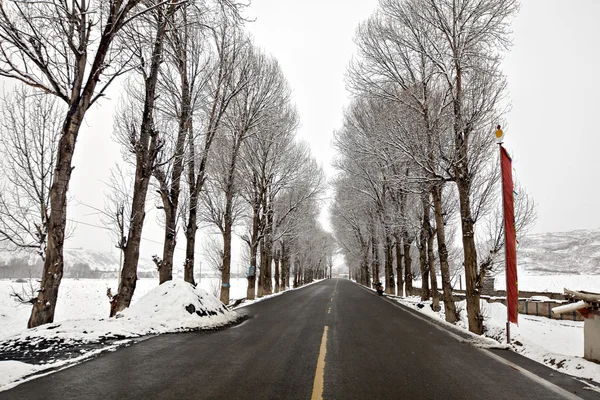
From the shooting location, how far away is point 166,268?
12797 millimetres

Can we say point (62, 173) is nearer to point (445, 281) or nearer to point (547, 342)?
point (445, 281)

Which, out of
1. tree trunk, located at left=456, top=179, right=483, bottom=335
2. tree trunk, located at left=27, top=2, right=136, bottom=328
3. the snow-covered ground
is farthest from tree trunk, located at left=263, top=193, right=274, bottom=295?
tree trunk, located at left=27, top=2, right=136, bottom=328

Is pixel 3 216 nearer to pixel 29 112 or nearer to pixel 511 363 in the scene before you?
pixel 29 112

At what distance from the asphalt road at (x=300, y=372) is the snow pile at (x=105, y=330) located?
0.47m

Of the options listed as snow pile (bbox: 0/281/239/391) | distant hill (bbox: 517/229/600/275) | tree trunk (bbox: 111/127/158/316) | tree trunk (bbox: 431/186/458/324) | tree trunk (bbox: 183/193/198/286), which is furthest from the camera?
distant hill (bbox: 517/229/600/275)

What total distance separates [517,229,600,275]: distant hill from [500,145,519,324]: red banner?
7258 centimetres

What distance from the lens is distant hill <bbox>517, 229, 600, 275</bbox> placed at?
252ft

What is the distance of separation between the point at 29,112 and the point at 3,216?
4.35m

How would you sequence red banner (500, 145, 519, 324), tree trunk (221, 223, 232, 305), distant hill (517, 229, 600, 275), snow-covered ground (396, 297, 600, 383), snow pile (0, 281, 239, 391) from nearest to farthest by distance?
snow pile (0, 281, 239, 391) → snow-covered ground (396, 297, 600, 383) → red banner (500, 145, 519, 324) → tree trunk (221, 223, 232, 305) → distant hill (517, 229, 600, 275)

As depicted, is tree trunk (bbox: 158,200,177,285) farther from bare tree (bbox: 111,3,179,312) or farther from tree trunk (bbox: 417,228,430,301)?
tree trunk (bbox: 417,228,430,301)

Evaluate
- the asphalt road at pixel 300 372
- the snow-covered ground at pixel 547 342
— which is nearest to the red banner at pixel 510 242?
the snow-covered ground at pixel 547 342

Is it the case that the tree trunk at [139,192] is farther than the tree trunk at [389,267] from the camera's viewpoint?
No

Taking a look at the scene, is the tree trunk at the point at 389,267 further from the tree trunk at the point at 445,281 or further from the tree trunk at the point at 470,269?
the tree trunk at the point at 470,269

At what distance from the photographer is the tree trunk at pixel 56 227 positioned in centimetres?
681
